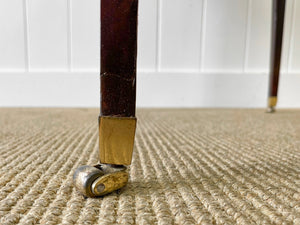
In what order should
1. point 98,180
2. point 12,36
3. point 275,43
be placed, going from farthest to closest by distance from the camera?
point 12,36, point 275,43, point 98,180

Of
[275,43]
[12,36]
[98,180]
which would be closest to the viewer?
[98,180]

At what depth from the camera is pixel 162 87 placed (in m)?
1.08

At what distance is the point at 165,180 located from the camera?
11.9 inches

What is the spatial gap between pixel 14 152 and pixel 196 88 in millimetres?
798

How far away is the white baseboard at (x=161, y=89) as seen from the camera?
41.3 inches

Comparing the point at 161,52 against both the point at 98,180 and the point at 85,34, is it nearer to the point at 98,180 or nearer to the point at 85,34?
the point at 85,34

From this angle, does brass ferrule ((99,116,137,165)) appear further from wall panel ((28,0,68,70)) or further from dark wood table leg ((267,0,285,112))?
wall panel ((28,0,68,70))

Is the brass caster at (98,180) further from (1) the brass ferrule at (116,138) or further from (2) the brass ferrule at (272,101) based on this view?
(2) the brass ferrule at (272,101)

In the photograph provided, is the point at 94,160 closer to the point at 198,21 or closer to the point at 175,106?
the point at 175,106

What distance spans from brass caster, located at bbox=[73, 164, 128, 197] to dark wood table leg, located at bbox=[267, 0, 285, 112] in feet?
2.57

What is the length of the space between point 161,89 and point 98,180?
2.81ft

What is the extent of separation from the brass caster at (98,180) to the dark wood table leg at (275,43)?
2.57 ft

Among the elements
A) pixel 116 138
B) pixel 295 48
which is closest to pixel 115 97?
pixel 116 138

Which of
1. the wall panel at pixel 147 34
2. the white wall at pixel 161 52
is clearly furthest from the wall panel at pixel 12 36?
the wall panel at pixel 147 34
